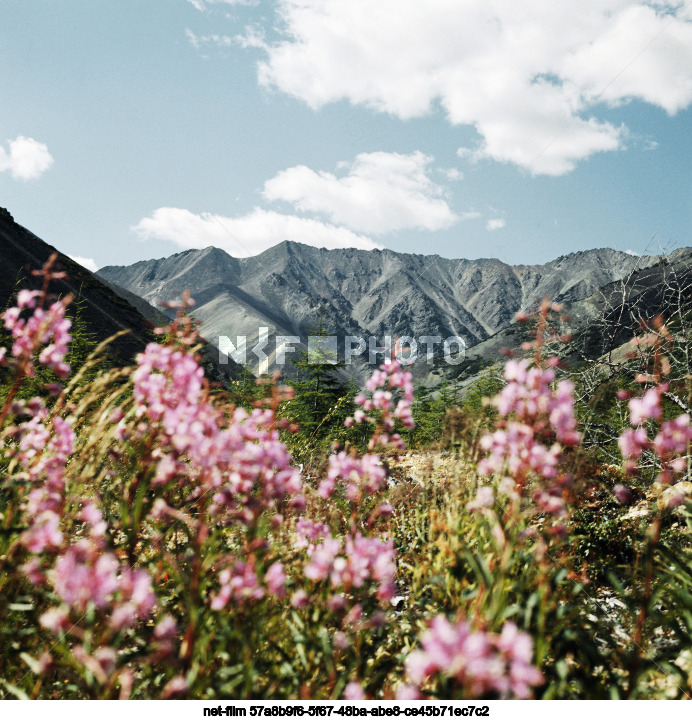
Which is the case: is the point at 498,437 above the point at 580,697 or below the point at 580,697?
above

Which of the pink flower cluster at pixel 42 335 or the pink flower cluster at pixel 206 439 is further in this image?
the pink flower cluster at pixel 42 335

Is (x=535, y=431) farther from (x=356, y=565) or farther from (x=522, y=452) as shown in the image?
(x=356, y=565)

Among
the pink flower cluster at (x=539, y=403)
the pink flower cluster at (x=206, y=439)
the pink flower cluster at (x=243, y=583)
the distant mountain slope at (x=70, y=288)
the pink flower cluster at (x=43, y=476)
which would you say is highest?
the distant mountain slope at (x=70, y=288)

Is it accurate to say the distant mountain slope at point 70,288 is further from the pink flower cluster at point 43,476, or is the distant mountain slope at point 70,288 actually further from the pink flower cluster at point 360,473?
the pink flower cluster at point 360,473

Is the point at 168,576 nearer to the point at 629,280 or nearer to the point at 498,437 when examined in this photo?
the point at 498,437

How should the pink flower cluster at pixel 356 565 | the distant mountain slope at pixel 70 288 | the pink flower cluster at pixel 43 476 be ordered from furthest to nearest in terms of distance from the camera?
the distant mountain slope at pixel 70 288
the pink flower cluster at pixel 356 565
the pink flower cluster at pixel 43 476

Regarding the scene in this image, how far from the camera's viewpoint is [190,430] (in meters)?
1.49

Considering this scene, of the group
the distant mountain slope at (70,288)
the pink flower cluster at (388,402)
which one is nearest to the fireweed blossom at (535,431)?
the pink flower cluster at (388,402)

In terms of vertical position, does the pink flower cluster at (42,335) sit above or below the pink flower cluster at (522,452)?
above

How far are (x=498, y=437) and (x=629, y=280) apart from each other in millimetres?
5440

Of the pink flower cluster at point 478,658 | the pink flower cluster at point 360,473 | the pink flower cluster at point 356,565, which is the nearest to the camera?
the pink flower cluster at point 478,658

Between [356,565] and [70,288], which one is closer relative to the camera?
[356,565]

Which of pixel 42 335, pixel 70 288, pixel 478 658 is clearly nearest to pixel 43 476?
pixel 42 335
